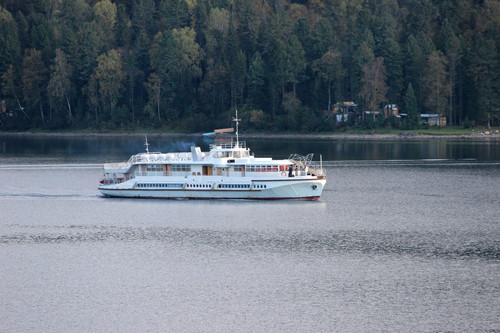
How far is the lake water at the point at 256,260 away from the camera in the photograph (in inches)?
2112

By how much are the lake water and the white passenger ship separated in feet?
6.17

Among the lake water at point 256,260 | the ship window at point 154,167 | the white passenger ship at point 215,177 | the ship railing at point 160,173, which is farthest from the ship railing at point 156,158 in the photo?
the lake water at point 256,260

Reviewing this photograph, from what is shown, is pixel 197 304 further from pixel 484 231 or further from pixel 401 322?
pixel 484 231

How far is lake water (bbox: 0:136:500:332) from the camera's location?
5366 centimetres

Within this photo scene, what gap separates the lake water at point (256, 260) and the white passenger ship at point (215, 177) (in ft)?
6.17

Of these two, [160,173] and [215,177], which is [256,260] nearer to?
[215,177]

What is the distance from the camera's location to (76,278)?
63.0m

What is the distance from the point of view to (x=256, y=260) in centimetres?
6738

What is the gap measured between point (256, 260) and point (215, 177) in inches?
1179

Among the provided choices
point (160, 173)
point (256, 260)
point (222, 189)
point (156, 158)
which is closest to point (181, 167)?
point (160, 173)

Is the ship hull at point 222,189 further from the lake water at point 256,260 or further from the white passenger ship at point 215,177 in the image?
the lake water at point 256,260

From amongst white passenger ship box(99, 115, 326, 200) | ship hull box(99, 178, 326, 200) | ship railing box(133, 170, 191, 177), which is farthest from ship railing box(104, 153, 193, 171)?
ship hull box(99, 178, 326, 200)

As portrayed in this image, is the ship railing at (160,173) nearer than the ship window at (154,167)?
Yes

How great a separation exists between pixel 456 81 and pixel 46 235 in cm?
14375
